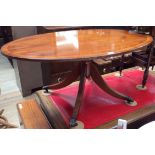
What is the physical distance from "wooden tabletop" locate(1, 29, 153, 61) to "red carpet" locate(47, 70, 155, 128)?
0.49 metres

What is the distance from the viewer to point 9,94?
8.89 ft

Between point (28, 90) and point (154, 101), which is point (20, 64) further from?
point (154, 101)

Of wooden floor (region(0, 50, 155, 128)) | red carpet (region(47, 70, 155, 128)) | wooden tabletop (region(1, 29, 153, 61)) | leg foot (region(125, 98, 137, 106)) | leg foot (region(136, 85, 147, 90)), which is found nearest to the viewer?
wooden tabletop (region(1, 29, 153, 61))

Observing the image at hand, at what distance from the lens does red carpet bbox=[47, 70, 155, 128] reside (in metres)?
1.38

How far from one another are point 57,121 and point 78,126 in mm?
181

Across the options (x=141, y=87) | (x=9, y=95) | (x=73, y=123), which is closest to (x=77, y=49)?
(x=73, y=123)

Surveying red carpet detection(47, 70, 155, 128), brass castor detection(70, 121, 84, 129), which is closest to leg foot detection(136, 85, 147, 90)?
red carpet detection(47, 70, 155, 128)

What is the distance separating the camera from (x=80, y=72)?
1.48m

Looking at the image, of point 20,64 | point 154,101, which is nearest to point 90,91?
point 154,101

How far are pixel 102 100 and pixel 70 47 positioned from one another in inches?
22.7

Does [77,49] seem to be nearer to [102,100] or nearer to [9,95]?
[102,100]

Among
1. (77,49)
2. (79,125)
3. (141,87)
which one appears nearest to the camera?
(77,49)

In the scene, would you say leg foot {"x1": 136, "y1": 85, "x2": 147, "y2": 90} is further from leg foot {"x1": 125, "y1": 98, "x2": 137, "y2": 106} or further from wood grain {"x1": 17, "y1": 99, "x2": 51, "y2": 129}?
wood grain {"x1": 17, "y1": 99, "x2": 51, "y2": 129}

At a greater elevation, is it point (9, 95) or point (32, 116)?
point (32, 116)
